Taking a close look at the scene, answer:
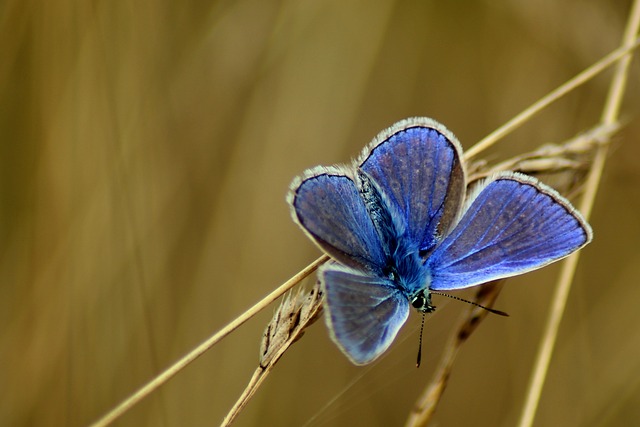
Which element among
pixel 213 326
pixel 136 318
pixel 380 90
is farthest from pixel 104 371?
pixel 380 90

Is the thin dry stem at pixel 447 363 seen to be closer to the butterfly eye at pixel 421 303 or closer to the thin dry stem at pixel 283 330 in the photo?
the butterfly eye at pixel 421 303

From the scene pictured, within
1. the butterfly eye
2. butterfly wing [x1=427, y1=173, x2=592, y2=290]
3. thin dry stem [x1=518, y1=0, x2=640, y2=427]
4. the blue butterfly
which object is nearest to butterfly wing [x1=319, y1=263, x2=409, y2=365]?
the blue butterfly

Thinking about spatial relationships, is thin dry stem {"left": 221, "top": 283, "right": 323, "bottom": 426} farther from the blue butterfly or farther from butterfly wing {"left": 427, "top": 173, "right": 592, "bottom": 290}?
butterfly wing {"left": 427, "top": 173, "right": 592, "bottom": 290}

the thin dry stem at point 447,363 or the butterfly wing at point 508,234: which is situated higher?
the butterfly wing at point 508,234

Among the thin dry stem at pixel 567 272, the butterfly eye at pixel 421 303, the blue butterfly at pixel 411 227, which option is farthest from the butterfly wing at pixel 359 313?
the thin dry stem at pixel 567 272

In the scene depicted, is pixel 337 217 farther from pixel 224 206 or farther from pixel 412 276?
pixel 224 206
